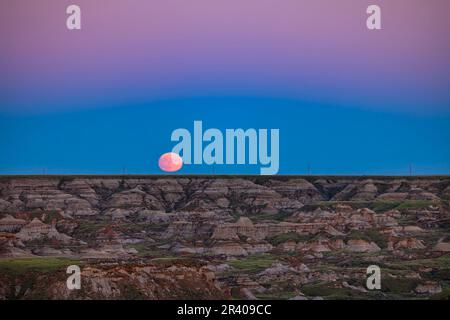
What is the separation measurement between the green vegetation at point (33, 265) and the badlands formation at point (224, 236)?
0.16 ft

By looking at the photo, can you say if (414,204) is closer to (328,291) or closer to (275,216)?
(275,216)

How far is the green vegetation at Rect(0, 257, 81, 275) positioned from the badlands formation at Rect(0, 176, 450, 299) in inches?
2.0

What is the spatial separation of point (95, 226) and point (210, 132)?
1069 cm

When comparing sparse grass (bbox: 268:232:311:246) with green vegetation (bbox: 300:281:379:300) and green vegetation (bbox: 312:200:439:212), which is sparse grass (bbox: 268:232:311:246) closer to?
green vegetation (bbox: 312:200:439:212)

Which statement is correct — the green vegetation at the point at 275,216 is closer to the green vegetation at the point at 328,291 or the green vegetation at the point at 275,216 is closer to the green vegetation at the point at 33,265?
the green vegetation at the point at 328,291

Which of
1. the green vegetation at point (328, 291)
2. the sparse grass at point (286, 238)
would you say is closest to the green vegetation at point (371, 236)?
the sparse grass at point (286, 238)

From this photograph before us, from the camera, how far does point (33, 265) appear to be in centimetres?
2466

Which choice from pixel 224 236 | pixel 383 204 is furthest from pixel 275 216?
pixel 224 236

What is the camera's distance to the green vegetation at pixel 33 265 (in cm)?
2353

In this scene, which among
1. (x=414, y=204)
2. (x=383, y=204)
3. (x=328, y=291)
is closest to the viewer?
(x=328, y=291)

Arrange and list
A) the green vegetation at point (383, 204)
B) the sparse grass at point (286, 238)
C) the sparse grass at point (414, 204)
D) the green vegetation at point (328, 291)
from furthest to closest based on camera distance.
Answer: the green vegetation at point (383, 204) → the sparse grass at point (414, 204) → the sparse grass at point (286, 238) → the green vegetation at point (328, 291)

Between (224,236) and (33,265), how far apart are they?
5.12 metres

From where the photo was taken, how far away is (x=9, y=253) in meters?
26.0
